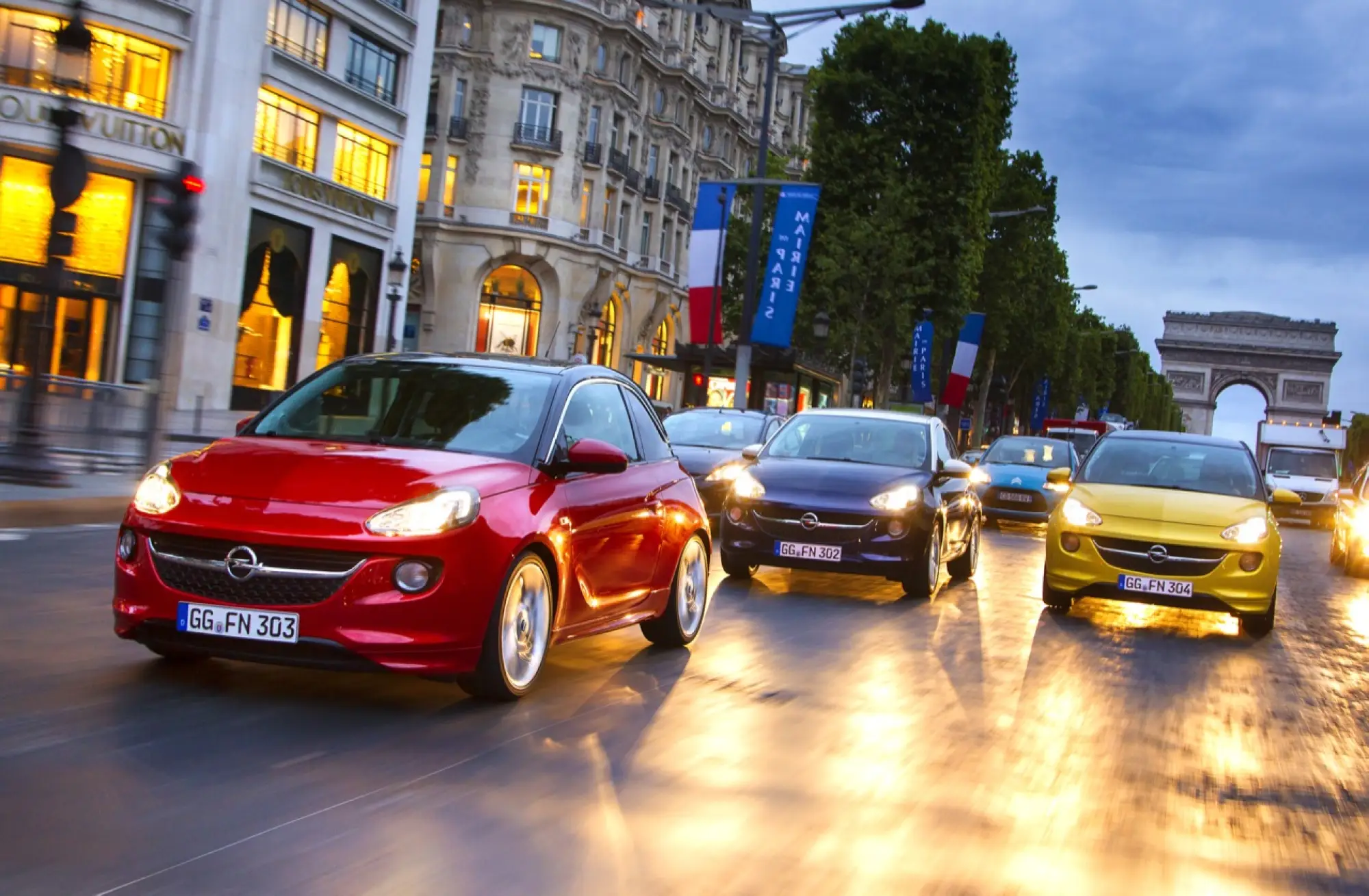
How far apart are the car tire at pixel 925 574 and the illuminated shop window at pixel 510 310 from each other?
160ft

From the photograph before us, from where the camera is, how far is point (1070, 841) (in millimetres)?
5254

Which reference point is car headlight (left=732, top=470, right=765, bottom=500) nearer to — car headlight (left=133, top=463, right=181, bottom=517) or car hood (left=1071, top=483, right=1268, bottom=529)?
car hood (left=1071, top=483, right=1268, bottom=529)

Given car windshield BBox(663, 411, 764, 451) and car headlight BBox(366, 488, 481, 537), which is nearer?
car headlight BBox(366, 488, 481, 537)

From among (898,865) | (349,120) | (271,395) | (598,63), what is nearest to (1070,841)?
(898,865)

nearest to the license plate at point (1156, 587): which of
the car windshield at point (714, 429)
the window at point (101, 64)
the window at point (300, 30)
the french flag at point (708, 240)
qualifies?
the car windshield at point (714, 429)

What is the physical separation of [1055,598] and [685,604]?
4949 millimetres

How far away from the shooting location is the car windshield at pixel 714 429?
63.9 feet

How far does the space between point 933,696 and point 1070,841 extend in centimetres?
291

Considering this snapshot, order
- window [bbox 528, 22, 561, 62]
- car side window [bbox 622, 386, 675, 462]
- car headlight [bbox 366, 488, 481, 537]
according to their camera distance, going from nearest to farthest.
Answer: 1. car headlight [bbox 366, 488, 481, 537]
2. car side window [bbox 622, 386, 675, 462]
3. window [bbox 528, 22, 561, 62]

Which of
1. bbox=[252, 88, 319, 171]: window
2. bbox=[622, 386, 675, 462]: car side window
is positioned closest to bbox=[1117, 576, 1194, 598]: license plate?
bbox=[622, 386, 675, 462]: car side window

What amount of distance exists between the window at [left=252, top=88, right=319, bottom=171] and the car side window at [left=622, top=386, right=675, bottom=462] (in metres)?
31.2

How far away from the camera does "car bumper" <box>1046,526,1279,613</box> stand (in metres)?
12.2

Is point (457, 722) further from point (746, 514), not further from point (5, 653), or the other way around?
point (746, 514)

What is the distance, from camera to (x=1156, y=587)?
1229 cm
